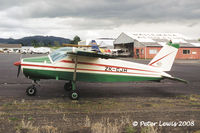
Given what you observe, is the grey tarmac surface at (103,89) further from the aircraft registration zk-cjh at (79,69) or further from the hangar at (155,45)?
the hangar at (155,45)

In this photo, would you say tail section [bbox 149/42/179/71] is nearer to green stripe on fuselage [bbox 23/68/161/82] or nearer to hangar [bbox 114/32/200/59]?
green stripe on fuselage [bbox 23/68/161/82]

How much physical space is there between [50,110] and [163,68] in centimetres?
645

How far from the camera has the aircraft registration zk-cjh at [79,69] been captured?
8242 mm

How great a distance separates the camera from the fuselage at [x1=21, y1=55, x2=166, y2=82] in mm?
8297

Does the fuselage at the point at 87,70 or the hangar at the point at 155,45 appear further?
the hangar at the point at 155,45

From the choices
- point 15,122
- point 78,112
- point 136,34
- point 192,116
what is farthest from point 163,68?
point 136,34

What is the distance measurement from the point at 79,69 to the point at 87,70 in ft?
1.30

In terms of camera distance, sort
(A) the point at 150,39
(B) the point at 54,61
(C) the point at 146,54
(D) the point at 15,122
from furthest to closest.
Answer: (A) the point at 150,39 → (C) the point at 146,54 → (B) the point at 54,61 → (D) the point at 15,122

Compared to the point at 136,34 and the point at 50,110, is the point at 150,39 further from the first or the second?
the point at 50,110

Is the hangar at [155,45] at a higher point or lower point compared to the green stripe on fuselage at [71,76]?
higher

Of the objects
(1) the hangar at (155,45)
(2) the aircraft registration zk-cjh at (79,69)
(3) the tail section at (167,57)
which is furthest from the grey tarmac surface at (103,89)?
(1) the hangar at (155,45)

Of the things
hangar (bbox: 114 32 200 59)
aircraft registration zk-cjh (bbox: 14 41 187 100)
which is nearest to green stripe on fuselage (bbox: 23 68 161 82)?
aircraft registration zk-cjh (bbox: 14 41 187 100)

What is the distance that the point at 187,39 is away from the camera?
53312mm

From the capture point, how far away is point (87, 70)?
8.77 metres
